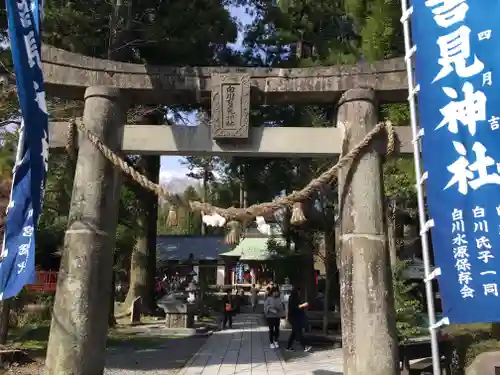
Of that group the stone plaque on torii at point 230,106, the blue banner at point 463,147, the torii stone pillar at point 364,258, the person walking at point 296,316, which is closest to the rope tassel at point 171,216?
the stone plaque on torii at point 230,106

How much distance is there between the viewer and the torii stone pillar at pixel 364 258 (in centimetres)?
503

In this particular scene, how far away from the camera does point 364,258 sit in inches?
204

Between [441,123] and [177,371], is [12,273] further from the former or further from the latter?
[177,371]

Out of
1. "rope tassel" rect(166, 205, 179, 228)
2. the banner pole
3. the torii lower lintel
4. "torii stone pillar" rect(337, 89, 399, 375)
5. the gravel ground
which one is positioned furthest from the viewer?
the gravel ground

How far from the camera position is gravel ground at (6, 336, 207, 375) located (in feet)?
29.3

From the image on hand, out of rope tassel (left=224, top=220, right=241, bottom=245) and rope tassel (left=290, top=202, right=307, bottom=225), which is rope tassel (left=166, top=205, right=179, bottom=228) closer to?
rope tassel (left=224, top=220, right=241, bottom=245)

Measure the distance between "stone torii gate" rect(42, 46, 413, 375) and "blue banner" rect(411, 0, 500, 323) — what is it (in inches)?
34.7

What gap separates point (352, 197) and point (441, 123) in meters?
1.27

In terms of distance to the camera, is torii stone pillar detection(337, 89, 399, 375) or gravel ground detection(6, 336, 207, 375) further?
gravel ground detection(6, 336, 207, 375)

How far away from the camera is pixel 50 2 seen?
12.3 m

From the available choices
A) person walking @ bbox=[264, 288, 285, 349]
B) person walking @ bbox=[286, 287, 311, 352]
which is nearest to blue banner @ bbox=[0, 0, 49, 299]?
person walking @ bbox=[264, 288, 285, 349]

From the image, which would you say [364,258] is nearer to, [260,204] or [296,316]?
[260,204]

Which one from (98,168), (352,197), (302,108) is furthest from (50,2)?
(352,197)

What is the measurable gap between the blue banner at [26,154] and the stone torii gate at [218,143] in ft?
1.54
